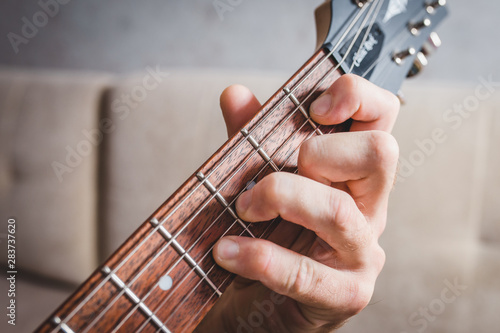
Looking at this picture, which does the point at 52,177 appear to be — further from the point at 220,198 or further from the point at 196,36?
the point at 220,198

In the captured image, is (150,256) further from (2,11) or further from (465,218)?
(2,11)

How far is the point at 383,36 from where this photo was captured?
1.68 feet

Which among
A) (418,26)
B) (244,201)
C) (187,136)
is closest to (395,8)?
(418,26)

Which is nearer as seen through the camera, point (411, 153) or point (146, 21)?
point (411, 153)

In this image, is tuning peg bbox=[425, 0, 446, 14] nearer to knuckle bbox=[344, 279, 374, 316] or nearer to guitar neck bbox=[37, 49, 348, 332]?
guitar neck bbox=[37, 49, 348, 332]

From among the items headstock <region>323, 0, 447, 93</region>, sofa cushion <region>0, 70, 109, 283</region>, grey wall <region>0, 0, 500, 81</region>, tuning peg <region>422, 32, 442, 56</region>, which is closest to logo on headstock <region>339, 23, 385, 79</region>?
headstock <region>323, 0, 447, 93</region>

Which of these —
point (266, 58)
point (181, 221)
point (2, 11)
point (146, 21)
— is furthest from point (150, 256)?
point (2, 11)

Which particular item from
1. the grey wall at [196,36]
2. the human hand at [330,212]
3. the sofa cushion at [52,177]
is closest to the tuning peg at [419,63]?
the human hand at [330,212]

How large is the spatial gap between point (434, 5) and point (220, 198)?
0.50 metres

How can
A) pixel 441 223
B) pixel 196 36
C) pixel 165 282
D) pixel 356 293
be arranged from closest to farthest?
1. pixel 165 282
2. pixel 356 293
3. pixel 441 223
4. pixel 196 36

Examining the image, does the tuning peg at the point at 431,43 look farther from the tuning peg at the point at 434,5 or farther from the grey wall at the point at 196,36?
the grey wall at the point at 196,36

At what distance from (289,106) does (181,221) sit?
0.21 m

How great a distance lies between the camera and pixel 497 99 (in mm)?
811

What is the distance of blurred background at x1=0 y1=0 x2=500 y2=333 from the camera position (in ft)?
2.69
